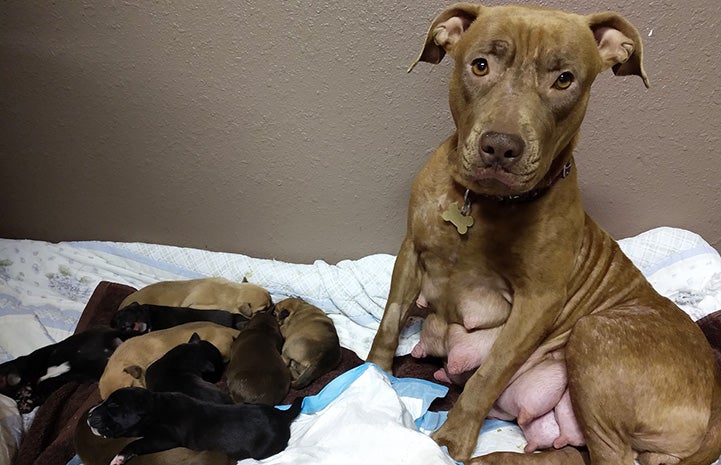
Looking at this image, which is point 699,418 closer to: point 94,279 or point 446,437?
point 446,437

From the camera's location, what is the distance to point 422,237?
96.6 inches

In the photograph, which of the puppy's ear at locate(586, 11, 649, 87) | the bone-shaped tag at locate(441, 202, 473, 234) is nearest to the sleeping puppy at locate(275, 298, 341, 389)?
the bone-shaped tag at locate(441, 202, 473, 234)

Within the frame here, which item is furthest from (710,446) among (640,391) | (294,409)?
(294,409)

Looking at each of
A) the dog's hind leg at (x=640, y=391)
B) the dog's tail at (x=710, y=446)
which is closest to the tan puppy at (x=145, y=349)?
the dog's hind leg at (x=640, y=391)

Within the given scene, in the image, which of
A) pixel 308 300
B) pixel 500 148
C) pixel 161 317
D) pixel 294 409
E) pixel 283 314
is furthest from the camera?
pixel 308 300

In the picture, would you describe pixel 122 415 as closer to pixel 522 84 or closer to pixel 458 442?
pixel 458 442

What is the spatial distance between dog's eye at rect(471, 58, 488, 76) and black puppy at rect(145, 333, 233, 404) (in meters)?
1.60

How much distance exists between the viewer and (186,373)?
248 centimetres

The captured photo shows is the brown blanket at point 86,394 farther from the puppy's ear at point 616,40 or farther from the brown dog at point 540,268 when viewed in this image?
the puppy's ear at point 616,40

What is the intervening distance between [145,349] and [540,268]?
1720 millimetres

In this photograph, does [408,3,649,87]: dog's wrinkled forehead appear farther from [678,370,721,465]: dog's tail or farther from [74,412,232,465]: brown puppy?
[74,412,232,465]: brown puppy

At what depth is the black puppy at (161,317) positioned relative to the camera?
9.25 ft

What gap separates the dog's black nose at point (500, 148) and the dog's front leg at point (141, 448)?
148cm

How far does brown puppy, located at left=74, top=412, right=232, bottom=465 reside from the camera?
2.06 m
